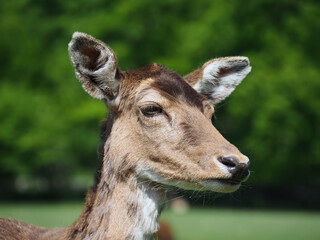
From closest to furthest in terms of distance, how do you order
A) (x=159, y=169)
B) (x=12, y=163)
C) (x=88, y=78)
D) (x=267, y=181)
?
(x=159, y=169)
(x=88, y=78)
(x=267, y=181)
(x=12, y=163)

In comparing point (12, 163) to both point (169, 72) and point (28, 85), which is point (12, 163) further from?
point (169, 72)

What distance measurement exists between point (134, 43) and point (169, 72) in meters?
38.9

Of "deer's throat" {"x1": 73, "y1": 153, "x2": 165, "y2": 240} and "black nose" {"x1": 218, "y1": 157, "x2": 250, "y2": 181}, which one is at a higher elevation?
"black nose" {"x1": 218, "y1": 157, "x2": 250, "y2": 181}

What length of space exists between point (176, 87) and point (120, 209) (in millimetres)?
1105

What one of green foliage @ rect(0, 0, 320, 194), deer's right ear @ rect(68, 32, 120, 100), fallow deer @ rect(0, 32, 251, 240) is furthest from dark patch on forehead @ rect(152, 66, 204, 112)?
green foliage @ rect(0, 0, 320, 194)

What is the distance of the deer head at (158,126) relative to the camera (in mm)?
4805

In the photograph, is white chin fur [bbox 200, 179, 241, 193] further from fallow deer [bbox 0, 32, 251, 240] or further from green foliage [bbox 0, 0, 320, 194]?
green foliage [bbox 0, 0, 320, 194]

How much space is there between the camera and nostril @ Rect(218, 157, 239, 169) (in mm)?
4645

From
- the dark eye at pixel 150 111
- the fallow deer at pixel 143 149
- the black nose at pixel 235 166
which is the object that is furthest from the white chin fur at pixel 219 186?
the dark eye at pixel 150 111

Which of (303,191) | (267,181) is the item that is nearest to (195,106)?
(267,181)

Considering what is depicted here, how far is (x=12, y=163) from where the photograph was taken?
140 feet

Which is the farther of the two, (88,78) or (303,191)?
(303,191)

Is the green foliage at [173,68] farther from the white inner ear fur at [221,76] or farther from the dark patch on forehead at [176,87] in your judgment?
the dark patch on forehead at [176,87]

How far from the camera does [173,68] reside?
3788 centimetres
